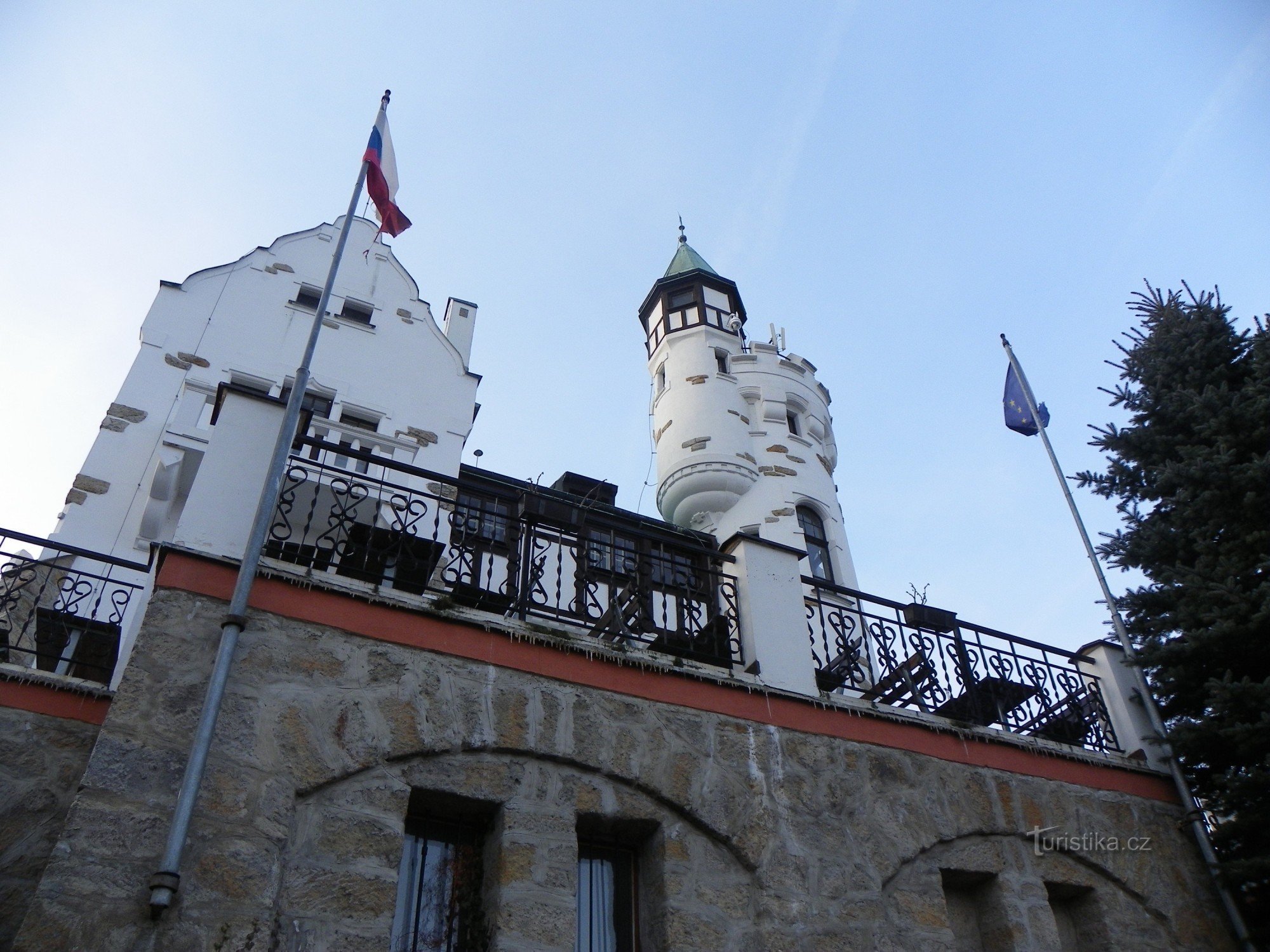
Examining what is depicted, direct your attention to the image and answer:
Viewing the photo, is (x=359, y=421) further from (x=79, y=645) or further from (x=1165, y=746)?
(x=1165, y=746)

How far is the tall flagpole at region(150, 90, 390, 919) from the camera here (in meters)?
4.53

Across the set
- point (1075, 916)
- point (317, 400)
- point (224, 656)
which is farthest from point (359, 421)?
point (1075, 916)

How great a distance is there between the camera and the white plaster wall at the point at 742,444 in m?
18.5

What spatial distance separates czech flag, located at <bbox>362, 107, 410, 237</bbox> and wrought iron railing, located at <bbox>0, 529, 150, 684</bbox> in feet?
12.4

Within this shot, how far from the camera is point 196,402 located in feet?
44.6

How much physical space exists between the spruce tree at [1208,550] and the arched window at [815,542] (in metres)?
8.19

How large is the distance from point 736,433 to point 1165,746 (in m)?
11.6

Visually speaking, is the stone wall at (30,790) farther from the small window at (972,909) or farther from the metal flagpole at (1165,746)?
the metal flagpole at (1165,746)

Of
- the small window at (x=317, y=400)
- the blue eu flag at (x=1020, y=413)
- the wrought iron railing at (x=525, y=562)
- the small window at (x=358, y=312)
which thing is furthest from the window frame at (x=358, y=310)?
the blue eu flag at (x=1020, y=413)

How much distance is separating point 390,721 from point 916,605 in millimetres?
4416

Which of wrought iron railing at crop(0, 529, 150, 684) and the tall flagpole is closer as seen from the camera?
the tall flagpole

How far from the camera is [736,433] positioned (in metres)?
19.3

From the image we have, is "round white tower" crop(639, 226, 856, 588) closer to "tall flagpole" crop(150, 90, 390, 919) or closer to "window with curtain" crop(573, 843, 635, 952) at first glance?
"window with curtain" crop(573, 843, 635, 952)

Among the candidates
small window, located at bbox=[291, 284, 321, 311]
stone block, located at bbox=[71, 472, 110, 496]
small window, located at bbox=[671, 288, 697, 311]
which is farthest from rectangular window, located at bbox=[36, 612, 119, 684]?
small window, located at bbox=[671, 288, 697, 311]
